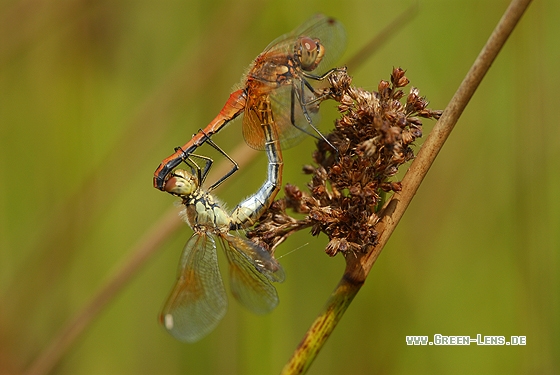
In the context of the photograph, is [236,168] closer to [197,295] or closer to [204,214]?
[204,214]

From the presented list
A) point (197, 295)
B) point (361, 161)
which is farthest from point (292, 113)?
point (197, 295)

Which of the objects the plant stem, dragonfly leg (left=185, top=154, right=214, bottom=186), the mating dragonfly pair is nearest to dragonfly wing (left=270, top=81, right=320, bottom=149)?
the mating dragonfly pair

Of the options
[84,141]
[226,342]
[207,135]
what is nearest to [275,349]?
[226,342]

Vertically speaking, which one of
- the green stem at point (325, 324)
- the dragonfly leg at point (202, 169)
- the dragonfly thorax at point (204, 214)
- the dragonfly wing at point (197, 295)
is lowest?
the green stem at point (325, 324)

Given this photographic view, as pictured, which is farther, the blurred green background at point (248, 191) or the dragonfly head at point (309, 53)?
the blurred green background at point (248, 191)

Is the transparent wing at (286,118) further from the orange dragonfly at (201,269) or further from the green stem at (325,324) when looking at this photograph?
the green stem at (325,324)

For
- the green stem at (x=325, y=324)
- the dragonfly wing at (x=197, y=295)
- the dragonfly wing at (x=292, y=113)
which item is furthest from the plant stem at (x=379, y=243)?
the dragonfly wing at (x=197, y=295)

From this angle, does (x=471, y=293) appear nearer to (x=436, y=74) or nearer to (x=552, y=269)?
(x=552, y=269)
